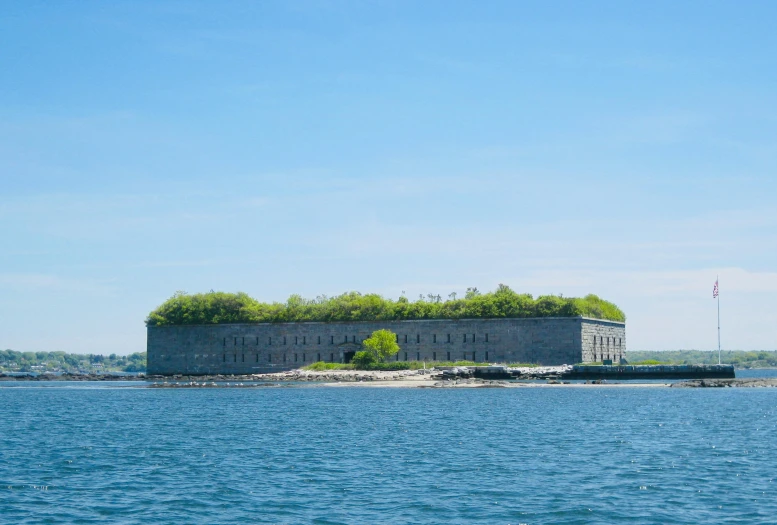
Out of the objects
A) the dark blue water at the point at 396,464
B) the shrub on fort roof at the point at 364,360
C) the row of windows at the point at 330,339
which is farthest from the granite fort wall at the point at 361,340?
the dark blue water at the point at 396,464

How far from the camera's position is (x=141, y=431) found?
51.2m

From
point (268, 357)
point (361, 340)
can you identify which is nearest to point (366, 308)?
point (361, 340)

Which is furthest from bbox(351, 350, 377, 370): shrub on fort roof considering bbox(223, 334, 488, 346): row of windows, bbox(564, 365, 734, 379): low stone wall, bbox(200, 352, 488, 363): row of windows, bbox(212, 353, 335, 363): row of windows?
bbox(564, 365, 734, 379): low stone wall

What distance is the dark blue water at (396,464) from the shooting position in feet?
88.2

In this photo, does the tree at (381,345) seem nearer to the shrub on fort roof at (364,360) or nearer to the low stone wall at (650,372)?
the shrub on fort roof at (364,360)

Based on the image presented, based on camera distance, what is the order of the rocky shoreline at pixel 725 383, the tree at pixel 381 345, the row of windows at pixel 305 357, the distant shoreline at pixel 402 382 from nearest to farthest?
1. the rocky shoreline at pixel 725 383
2. the distant shoreline at pixel 402 382
3. the tree at pixel 381 345
4. the row of windows at pixel 305 357

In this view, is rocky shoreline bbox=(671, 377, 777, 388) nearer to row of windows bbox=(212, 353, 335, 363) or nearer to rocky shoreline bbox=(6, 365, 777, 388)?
rocky shoreline bbox=(6, 365, 777, 388)

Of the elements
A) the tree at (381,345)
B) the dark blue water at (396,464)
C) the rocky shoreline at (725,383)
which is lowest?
the dark blue water at (396,464)

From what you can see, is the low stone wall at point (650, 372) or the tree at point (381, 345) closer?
the low stone wall at point (650, 372)

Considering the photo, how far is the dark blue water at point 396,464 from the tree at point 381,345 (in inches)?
2009

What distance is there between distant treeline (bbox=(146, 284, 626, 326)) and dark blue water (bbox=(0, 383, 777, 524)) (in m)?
50.3

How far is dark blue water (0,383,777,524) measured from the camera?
26.9m

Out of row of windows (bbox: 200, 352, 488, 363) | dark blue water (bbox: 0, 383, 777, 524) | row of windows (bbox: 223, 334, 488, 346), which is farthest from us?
row of windows (bbox: 223, 334, 488, 346)

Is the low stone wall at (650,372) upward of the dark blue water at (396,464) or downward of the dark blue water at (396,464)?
upward
